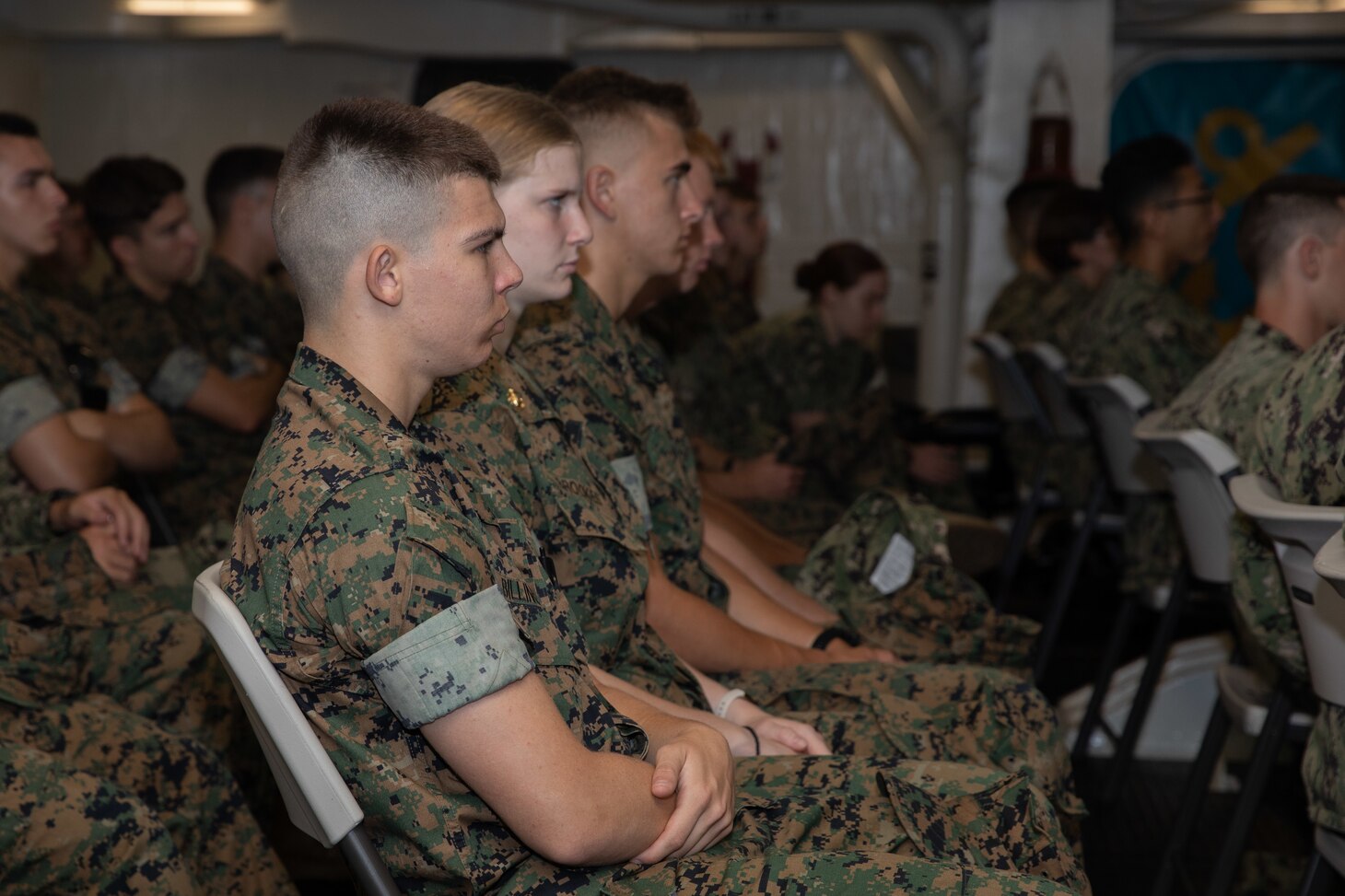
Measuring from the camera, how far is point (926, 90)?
6.98m

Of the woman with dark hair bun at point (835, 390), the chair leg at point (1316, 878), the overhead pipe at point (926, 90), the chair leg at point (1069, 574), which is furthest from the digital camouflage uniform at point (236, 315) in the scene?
the overhead pipe at point (926, 90)

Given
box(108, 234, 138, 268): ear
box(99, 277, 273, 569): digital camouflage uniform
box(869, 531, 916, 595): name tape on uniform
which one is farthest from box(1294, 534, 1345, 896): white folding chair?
box(108, 234, 138, 268): ear

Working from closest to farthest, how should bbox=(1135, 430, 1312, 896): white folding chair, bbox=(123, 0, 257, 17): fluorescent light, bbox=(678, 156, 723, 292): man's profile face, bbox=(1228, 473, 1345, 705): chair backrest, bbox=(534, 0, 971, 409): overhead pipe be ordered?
1. bbox=(1228, 473, 1345, 705): chair backrest
2. bbox=(1135, 430, 1312, 896): white folding chair
3. bbox=(678, 156, 723, 292): man's profile face
4. bbox=(534, 0, 971, 409): overhead pipe
5. bbox=(123, 0, 257, 17): fluorescent light

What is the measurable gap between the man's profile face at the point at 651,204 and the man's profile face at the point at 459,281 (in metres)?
0.89

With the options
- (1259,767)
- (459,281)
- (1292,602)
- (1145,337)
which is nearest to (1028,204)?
(1145,337)

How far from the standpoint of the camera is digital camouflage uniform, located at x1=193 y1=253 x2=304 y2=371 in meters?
3.85

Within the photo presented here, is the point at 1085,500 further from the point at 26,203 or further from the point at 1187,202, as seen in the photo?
the point at 26,203

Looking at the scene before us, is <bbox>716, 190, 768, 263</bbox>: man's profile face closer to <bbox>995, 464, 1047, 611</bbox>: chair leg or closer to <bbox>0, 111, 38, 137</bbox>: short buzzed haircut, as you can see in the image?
<bbox>995, 464, 1047, 611</bbox>: chair leg

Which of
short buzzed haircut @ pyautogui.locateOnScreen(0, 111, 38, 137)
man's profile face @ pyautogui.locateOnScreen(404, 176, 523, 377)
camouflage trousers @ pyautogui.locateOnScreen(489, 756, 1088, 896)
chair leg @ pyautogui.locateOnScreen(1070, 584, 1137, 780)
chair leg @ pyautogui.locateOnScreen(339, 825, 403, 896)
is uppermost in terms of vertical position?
short buzzed haircut @ pyautogui.locateOnScreen(0, 111, 38, 137)

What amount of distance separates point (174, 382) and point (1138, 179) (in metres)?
2.64

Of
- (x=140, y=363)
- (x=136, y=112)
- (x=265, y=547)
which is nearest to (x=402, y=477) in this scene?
(x=265, y=547)

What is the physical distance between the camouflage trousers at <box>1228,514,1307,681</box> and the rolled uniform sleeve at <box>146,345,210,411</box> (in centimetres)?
242

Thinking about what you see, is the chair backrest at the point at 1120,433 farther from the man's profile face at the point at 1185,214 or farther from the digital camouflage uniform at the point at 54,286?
the digital camouflage uniform at the point at 54,286

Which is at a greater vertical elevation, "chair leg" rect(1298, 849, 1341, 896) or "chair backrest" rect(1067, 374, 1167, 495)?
"chair backrest" rect(1067, 374, 1167, 495)
